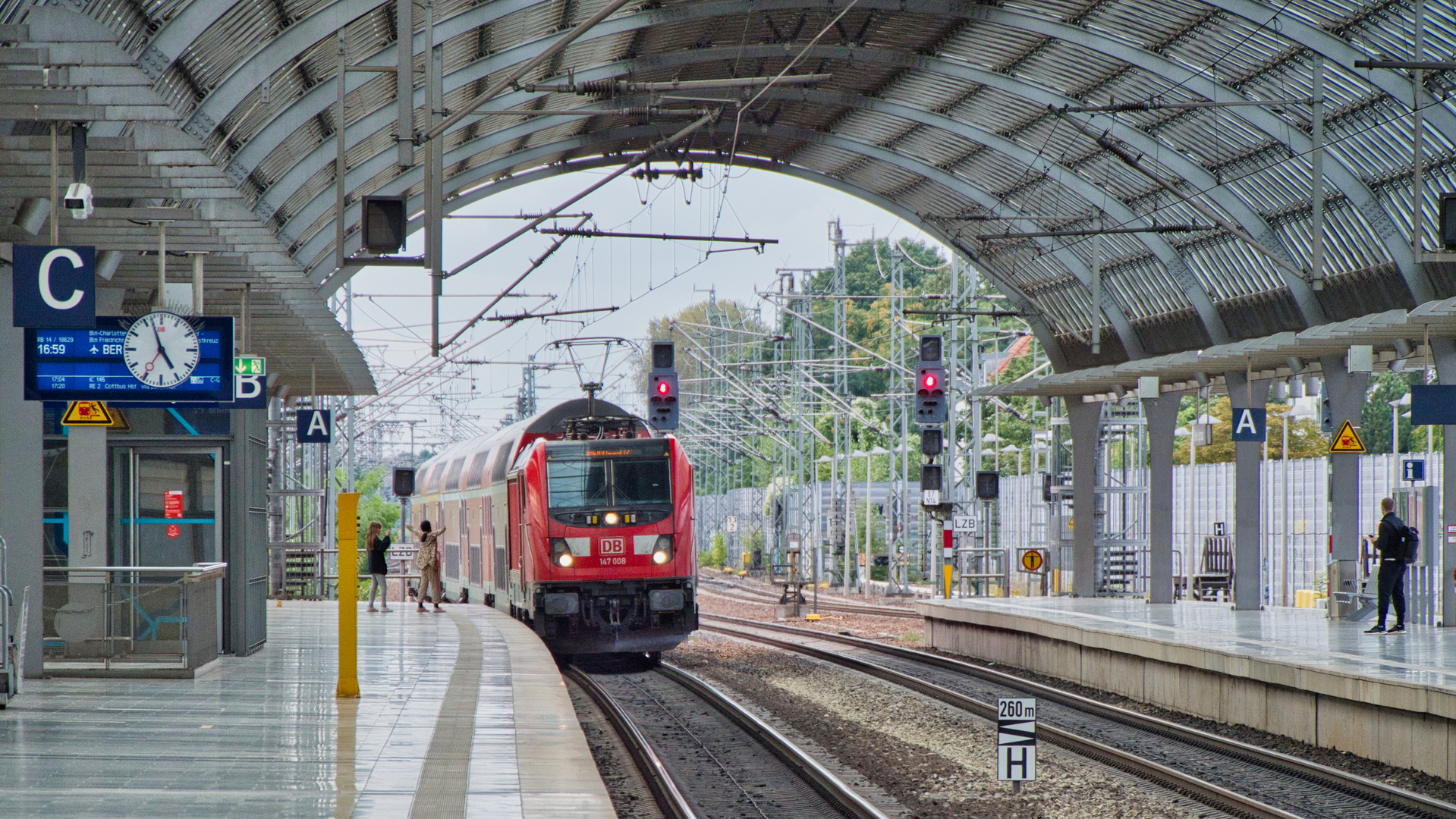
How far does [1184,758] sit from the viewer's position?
13344mm

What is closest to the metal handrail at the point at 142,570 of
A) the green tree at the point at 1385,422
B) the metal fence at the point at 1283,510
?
the metal fence at the point at 1283,510

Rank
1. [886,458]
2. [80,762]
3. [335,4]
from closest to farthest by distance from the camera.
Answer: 1. [80,762]
2. [335,4]
3. [886,458]

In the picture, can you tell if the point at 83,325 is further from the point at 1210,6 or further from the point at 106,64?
the point at 1210,6

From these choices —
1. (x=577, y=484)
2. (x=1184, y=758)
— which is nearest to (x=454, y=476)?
(x=577, y=484)

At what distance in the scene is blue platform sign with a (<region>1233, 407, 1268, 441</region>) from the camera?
2131cm

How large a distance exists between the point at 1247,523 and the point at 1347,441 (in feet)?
12.2

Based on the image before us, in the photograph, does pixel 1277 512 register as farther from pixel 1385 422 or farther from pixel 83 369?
pixel 83 369

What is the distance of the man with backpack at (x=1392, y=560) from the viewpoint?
17.1 m

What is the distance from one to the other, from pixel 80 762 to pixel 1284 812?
800 centimetres

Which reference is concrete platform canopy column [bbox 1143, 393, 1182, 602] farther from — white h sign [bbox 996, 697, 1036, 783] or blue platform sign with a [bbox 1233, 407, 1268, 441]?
white h sign [bbox 996, 697, 1036, 783]

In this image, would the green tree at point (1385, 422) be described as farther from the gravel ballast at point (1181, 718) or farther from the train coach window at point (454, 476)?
the train coach window at point (454, 476)

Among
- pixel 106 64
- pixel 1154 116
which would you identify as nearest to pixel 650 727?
pixel 106 64

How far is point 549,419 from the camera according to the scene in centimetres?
2212

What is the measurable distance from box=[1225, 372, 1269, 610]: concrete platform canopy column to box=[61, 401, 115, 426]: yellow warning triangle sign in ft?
52.9
